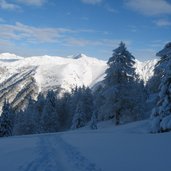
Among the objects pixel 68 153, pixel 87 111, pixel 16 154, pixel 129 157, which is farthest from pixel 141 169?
pixel 87 111

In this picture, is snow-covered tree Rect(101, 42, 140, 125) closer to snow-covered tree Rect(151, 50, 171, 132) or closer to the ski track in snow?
snow-covered tree Rect(151, 50, 171, 132)

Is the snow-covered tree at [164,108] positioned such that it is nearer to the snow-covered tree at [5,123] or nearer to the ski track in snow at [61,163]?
the ski track in snow at [61,163]

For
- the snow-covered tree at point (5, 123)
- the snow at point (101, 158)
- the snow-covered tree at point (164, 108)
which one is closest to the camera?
the snow at point (101, 158)

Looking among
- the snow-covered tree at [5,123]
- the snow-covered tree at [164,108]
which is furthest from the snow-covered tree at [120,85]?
the snow-covered tree at [5,123]

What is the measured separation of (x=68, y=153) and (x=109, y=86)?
2679cm

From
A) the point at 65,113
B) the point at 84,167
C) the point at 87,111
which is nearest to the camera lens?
the point at 84,167

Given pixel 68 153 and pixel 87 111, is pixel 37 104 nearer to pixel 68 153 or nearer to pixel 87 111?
pixel 87 111

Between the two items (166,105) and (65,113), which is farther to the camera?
(65,113)

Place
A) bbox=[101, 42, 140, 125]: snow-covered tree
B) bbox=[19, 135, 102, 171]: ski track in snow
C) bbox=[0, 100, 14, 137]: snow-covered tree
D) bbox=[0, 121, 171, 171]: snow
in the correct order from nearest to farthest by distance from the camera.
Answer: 1. bbox=[0, 121, 171, 171]: snow
2. bbox=[19, 135, 102, 171]: ski track in snow
3. bbox=[101, 42, 140, 125]: snow-covered tree
4. bbox=[0, 100, 14, 137]: snow-covered tree

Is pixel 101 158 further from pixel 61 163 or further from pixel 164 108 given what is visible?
pixel 164 108

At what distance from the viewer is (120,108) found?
1681 inches

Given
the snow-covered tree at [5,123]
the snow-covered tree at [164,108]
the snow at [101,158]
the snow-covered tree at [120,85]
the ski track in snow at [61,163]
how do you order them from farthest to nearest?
the snow-covered tree at [5,123] < the snow-covered tree at [120,85] < the snow-covered tree at [164,108] < the ski track in snow at [61,163] < the snow at [101,158]

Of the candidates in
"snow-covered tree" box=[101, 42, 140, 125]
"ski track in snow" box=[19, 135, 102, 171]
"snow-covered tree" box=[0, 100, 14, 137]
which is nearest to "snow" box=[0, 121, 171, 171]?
"ski track in snow" box=[19, 135, 102, 171]

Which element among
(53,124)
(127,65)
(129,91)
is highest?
(127,65)
